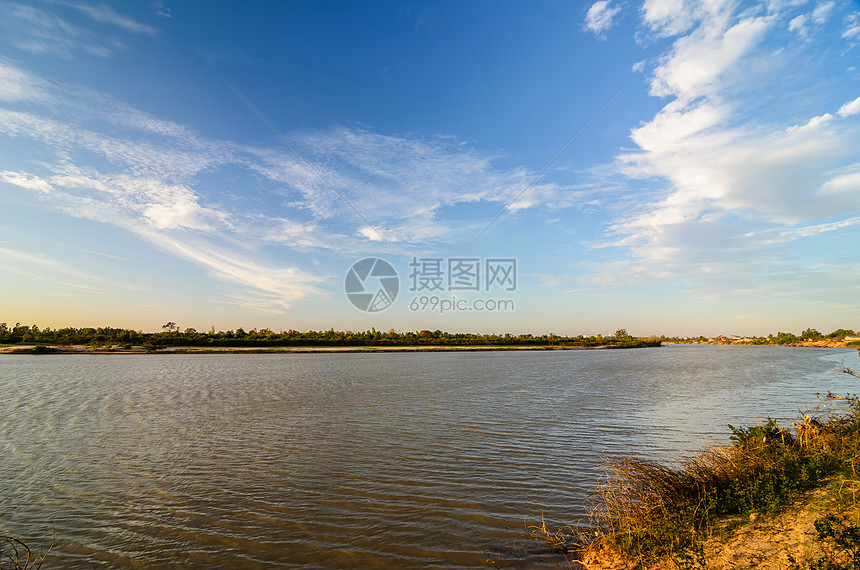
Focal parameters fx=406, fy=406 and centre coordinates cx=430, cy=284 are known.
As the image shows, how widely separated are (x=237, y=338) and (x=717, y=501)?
289 ft

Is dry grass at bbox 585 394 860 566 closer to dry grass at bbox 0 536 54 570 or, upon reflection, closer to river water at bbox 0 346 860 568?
river water at bbox 0 346 860 568

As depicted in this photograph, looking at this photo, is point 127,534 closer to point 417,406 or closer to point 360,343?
point 417,406

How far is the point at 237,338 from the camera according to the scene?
8244cm

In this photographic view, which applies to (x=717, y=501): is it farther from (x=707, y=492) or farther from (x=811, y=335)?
(x=811, y=335)

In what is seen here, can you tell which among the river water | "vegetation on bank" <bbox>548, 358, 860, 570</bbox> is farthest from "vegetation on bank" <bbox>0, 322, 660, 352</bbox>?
"vegetation on bank" <bbox>548, 358, 860, 570</bbox>

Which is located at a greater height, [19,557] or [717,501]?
[717,501]

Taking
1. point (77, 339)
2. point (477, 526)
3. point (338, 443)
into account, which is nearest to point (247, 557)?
point (477, 526)

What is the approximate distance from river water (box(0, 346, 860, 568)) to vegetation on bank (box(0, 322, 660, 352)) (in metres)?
60.1

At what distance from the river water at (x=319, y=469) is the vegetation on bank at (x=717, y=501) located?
912 millimetres

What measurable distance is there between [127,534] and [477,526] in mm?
5599

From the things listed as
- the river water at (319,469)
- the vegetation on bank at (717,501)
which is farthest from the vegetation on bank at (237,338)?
the vegetation on bank at (717,501)

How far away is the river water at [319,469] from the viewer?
609cm

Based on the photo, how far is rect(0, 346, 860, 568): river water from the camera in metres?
6.09

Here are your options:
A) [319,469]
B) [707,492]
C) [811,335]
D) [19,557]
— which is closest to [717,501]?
[707,492]
